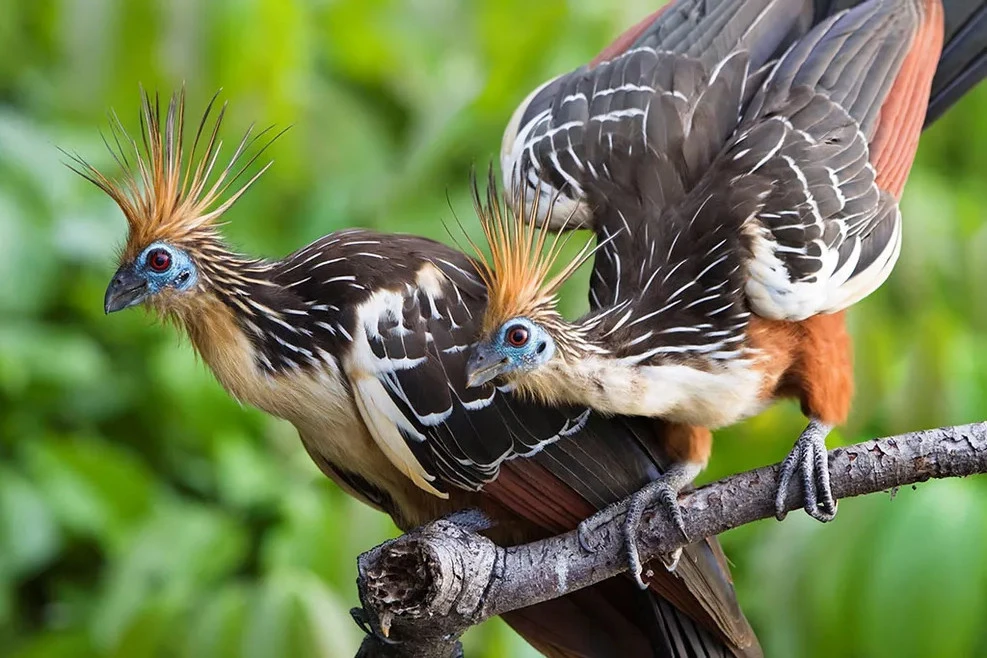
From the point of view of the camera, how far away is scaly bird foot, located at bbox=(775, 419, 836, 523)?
171cm

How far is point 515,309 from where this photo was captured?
66.2 inches

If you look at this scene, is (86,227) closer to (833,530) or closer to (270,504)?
(270,504)

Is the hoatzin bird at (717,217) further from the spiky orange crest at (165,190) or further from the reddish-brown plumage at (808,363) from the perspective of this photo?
the spiky orange crest at (165,190)

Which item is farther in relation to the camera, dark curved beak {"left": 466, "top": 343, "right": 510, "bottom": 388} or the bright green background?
Answer: the bright green background

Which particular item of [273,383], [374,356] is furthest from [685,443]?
[273,383]

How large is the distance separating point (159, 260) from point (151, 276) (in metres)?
0.03

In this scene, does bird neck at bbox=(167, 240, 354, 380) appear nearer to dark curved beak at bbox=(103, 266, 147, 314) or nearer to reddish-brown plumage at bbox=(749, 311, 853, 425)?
dark curved beak at bbox=(103, 266, 147, 314)

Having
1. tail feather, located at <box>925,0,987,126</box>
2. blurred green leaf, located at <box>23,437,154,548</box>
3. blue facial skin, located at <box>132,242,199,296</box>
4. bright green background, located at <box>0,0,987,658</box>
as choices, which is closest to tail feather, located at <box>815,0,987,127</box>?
tail feather, located at <box>925,0,987,126</box>

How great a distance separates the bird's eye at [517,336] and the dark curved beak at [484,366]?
0.08 feet

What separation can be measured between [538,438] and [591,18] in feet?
6.26

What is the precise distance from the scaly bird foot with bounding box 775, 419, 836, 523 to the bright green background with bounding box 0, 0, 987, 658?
1.76ft

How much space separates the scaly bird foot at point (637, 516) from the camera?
5.63ft

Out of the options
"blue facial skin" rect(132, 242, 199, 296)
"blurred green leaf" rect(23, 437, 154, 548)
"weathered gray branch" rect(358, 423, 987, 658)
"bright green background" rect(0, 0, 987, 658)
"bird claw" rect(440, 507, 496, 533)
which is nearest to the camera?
"weathered gray branch" rect(358, 423, 987, 658)

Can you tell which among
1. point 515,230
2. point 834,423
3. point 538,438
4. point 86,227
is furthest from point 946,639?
point 86,227
